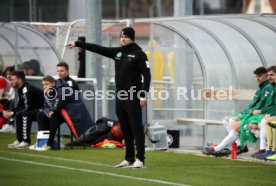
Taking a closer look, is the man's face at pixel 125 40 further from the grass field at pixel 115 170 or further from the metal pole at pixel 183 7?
the metal pole at pixel 183 7

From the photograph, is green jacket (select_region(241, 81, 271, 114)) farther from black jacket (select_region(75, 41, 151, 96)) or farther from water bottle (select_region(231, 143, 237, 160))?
black jacket (select_region(75, 41, 151, 96))

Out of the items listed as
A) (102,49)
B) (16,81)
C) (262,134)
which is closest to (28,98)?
(16,81)

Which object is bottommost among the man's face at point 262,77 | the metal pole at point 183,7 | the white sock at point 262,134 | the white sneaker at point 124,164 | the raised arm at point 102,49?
the white sneaker at point 124,164


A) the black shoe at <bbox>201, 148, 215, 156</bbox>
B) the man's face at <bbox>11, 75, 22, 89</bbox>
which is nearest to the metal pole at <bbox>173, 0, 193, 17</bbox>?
the man's face at <bbox>11, 75, 22, 89</bbox>

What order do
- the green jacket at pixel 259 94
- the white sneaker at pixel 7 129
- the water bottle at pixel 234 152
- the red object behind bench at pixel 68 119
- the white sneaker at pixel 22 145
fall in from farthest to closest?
the white sneaker at pixel 7 129
the white sneaker at pixel 22 145
the red object behind bench at pixel 68 119
the water bottle at pixel 234 152
the green jacket at pixel 259 94

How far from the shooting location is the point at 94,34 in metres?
23.3

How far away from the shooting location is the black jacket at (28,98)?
2031cm

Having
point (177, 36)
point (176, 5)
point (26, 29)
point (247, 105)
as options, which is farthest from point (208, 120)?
point (26, 29)

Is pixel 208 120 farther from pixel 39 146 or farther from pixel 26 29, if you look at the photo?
pixel 26 29

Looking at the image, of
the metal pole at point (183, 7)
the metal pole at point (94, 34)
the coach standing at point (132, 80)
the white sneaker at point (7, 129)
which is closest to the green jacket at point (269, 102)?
the coach standing at point (132, 80)

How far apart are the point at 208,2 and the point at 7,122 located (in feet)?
134

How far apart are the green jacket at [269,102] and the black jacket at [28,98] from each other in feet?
15.1

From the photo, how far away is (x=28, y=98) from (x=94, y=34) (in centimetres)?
347

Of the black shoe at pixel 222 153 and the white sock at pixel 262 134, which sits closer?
A: the white sock at pixel 262 134
